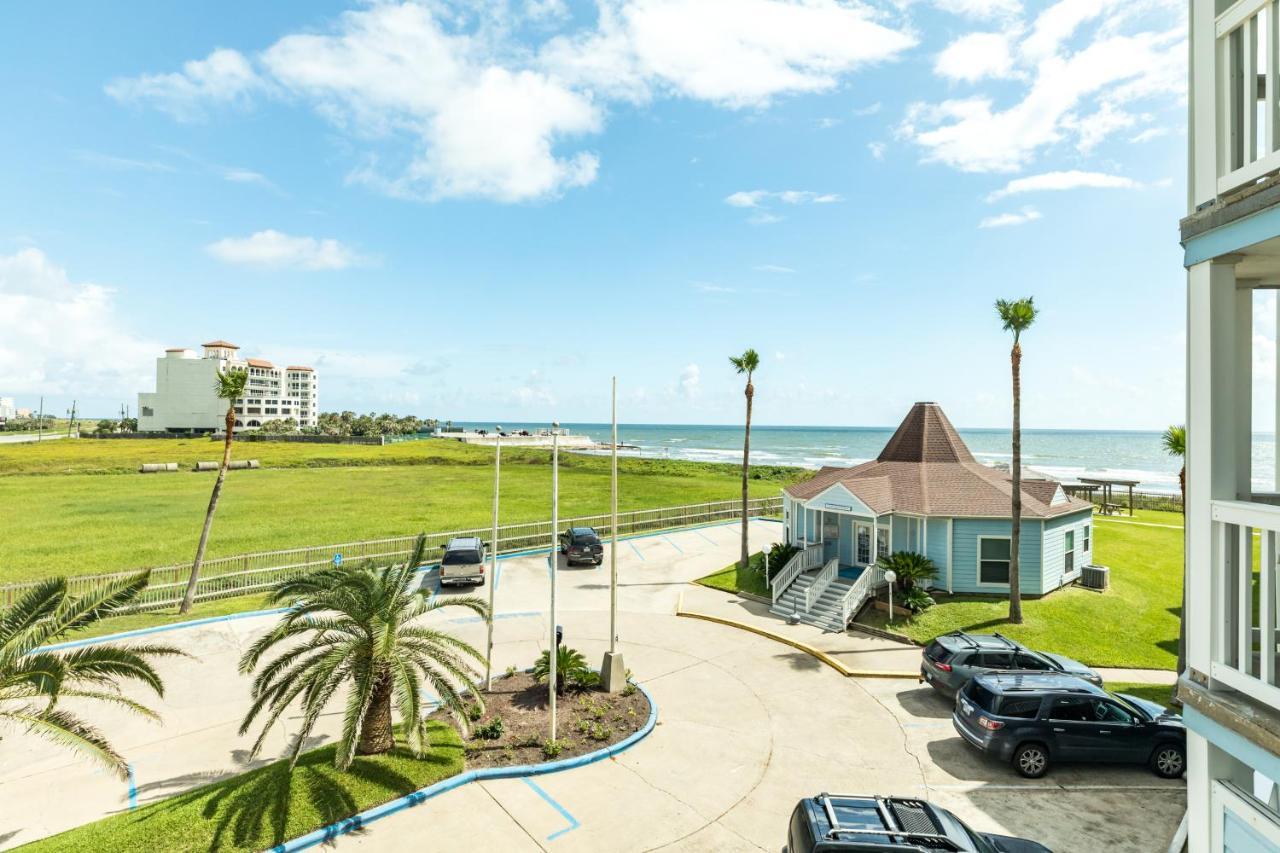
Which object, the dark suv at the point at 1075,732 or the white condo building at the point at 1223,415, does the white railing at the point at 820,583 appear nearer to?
the dark suv at the point at 1075,732

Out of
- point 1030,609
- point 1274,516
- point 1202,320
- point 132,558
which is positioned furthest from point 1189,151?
point 132,558

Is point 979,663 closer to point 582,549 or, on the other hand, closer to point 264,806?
point 264,806

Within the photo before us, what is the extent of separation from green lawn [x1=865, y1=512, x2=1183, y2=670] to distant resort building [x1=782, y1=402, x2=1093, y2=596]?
105 centimetres

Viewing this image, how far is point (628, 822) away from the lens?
9.84 metres

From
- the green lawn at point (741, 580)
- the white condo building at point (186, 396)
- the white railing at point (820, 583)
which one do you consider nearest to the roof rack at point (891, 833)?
the white railing at point (820, 583)

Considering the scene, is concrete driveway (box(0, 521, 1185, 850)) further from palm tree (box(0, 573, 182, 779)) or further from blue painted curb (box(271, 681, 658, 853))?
palm tree (box(0, 573, 182, 779))

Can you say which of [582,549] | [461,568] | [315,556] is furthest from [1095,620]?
[315,556]

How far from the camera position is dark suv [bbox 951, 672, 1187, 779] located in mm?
11234

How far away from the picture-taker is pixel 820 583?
70.8 feet

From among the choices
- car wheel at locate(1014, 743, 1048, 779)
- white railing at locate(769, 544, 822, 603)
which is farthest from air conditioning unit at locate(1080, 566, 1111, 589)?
car wheel at locate(1014, 743, 1048, 779)

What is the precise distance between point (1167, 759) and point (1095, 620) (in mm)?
9210

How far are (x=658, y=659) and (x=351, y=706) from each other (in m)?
9.30

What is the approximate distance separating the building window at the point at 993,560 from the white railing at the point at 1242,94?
19088 millimetres

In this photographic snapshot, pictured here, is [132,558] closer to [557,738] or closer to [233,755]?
[233,755]
